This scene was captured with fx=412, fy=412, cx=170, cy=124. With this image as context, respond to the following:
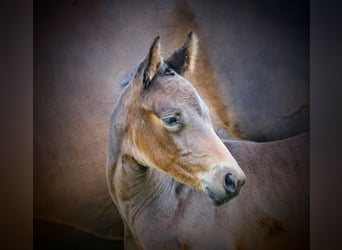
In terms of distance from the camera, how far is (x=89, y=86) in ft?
5.70

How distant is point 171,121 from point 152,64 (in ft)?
0.82

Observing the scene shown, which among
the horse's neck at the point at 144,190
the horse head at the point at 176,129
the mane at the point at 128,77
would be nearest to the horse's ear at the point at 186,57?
the horse head at the point at 176,129

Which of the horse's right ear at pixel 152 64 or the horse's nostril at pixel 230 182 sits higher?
the horse's right ear at pixel 152 64

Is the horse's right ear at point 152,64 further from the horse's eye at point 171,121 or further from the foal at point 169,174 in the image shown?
the horse's eye at point 171,121

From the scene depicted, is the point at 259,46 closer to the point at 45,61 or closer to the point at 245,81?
the point at 245,81

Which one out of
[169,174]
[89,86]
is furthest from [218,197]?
[89,86]

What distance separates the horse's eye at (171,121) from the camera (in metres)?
1.63

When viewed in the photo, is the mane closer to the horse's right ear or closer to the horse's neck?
the horse's right ear

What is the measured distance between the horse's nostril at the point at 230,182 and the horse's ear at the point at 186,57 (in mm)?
476
